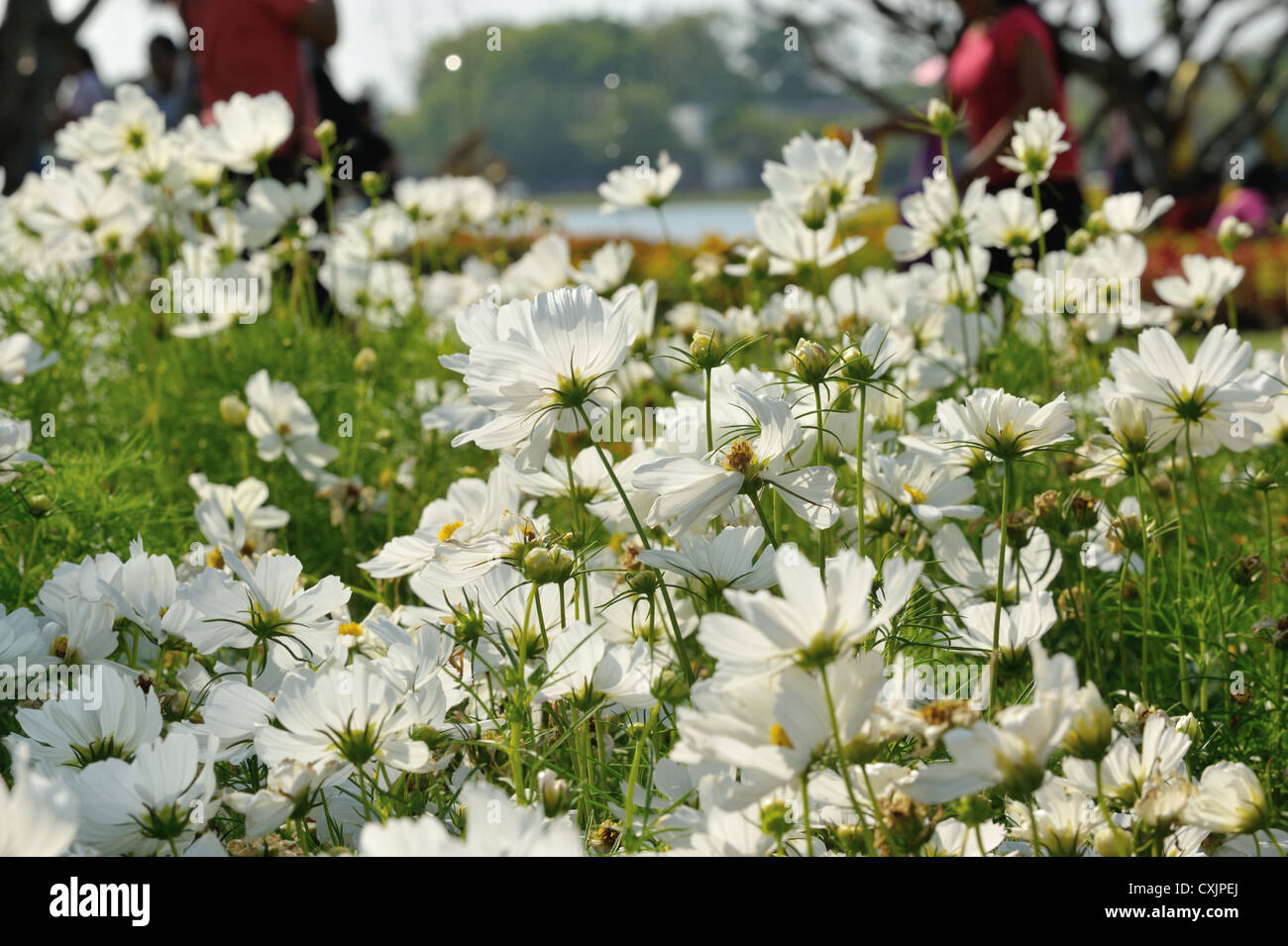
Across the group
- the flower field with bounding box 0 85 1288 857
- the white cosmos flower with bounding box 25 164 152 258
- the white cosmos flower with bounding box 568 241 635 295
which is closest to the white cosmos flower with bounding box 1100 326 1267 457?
the flower field with bounding box 0 85 1288 857

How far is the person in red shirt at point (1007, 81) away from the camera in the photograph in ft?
9.98

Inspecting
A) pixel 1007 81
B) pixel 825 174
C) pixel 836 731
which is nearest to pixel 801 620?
pixel 836 731

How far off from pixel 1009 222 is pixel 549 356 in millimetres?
1081

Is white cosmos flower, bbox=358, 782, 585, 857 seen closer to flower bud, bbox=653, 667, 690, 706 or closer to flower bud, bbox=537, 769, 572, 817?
flower bud, bbox=537, 769, 572, 817

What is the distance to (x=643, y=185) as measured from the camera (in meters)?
1.94

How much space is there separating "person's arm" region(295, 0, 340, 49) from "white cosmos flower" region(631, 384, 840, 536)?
2635 millimetres

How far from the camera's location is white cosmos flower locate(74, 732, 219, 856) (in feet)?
2.47

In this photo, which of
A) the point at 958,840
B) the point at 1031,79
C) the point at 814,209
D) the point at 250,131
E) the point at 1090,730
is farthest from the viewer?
the point at 1031,79

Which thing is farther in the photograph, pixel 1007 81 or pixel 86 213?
pixel 1007 81

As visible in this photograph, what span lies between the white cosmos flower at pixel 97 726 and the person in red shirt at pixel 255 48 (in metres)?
2.63

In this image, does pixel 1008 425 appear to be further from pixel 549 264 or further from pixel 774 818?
pixel 549 264

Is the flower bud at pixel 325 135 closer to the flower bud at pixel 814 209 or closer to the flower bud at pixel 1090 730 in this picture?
the flower bud at pixel 814 209

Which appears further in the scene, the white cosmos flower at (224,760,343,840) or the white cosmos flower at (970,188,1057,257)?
the white cosmos flower at (970,188,1057,257)
